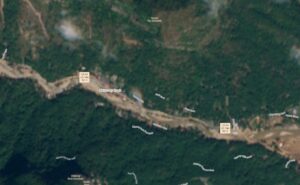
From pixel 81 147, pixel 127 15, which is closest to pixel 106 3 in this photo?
pixel 127 15

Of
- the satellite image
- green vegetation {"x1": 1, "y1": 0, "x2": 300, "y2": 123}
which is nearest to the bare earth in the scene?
the satellite image

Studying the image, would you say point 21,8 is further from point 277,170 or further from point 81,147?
point 277,170

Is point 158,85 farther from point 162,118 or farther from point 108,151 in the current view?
point 108,151

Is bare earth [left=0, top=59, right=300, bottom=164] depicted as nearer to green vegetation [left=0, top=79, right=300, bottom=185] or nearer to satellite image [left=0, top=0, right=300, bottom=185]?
satellite image [left=0, top=0, right=300, bottom=185]

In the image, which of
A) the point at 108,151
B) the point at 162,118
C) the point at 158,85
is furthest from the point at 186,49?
the point at 108,151

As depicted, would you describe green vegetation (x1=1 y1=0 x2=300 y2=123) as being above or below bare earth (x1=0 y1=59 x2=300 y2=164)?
above

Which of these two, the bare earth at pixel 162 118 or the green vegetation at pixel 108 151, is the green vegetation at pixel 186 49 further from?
the green vegetation at pixel 108 151
